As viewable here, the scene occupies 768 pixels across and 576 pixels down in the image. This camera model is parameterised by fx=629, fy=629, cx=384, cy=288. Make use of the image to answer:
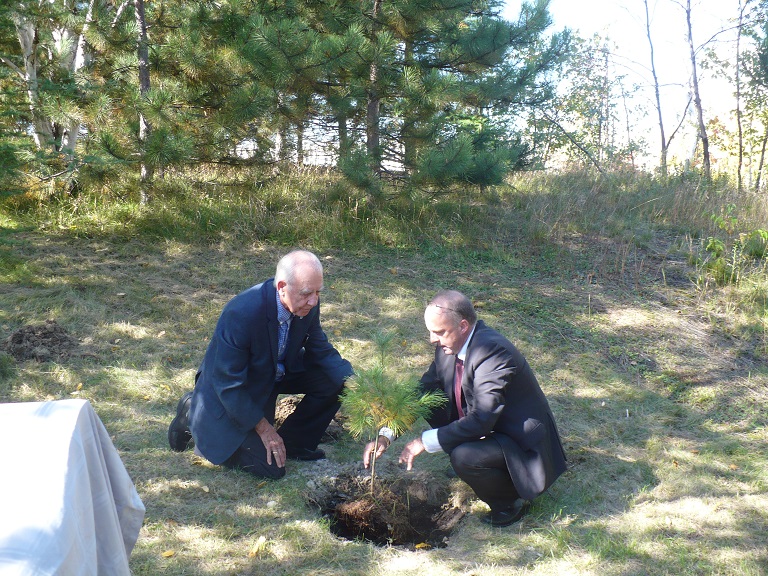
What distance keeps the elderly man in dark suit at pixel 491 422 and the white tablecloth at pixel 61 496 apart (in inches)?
66.4

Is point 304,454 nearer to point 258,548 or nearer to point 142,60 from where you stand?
point 258,548

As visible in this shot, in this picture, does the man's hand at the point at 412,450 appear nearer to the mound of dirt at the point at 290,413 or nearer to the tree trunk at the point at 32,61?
the mound of dirt at the point at 290,413

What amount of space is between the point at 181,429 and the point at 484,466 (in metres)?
2.05

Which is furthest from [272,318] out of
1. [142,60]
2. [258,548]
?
[142,60]

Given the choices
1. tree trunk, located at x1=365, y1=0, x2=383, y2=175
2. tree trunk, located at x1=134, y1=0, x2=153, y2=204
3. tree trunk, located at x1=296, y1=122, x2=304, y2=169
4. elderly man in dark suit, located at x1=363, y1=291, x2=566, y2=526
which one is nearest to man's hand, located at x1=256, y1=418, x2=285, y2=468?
elderly man in dark suit, located at x1=363, y1=291, x2=566, y2=526

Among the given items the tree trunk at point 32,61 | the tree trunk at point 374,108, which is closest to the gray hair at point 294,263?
the tree trunk at point 374,108

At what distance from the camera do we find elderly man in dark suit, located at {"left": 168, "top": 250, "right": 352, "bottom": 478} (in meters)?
3.67

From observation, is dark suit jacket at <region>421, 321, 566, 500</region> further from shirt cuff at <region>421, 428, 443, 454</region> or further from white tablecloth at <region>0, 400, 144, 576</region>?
white tablecloth at <region>0, 400, 144, 576</region>

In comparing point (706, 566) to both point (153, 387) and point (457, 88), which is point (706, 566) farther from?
point (457, 88)

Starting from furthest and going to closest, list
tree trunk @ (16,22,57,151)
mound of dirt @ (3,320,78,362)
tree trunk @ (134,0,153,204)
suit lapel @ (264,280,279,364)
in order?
tree trunk @ (16,22,57,151)
tree trunk @ (134,0,153,204)
mound of dirt @ (3,320,78,362)
suit lapel @ (264,280,279,364)

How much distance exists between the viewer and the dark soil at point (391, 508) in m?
3.66

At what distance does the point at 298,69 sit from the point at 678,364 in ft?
15.9

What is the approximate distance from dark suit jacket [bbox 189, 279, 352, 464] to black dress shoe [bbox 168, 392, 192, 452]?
274 millimetres

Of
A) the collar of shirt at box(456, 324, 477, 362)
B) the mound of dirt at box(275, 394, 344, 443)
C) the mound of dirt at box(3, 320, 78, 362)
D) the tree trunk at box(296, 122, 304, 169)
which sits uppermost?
the tree trunk at box(296, 122, 304, 169)
